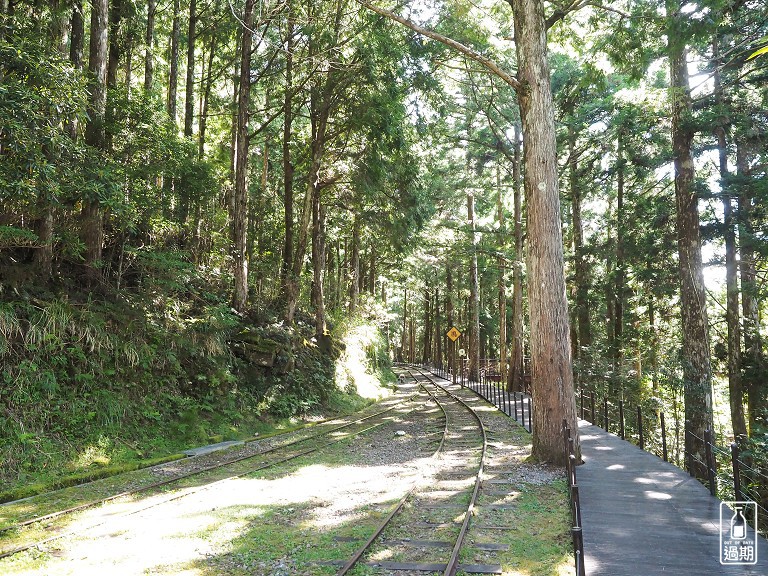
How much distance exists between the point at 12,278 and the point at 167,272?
377 centimetres

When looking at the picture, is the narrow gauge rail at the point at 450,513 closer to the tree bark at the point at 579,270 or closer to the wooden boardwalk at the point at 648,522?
the wooden boardwalk at the point at 648,522

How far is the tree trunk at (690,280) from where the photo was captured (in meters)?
13.1

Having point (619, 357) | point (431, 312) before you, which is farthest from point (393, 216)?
point (431, 312)

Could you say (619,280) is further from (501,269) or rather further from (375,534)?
(375,534)

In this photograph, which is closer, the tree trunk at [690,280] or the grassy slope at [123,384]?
the grassy slope at [123,384]

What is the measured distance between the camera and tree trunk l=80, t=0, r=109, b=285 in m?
11.2

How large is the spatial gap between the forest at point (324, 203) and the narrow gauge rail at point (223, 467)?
5.19 ft

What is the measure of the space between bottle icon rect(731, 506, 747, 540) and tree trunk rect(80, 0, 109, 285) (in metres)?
11.5

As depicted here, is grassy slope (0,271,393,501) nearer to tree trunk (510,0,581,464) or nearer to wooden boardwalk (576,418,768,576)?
tree trunk (510,0,581,464)

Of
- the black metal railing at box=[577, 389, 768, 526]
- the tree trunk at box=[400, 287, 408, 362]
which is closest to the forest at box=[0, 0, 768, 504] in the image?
the black metal railing at box=[577, 389, 768, 526]

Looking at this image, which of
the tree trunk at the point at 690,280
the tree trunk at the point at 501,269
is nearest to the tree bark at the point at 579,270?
the tree trunk at the point at 501,269

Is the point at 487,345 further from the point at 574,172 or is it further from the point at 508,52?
the point at 508,52

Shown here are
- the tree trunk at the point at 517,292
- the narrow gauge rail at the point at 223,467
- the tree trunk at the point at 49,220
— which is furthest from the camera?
the tree trunk at the point at 517,292

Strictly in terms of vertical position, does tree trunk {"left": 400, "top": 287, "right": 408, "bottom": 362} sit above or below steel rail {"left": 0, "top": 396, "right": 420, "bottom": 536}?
above
